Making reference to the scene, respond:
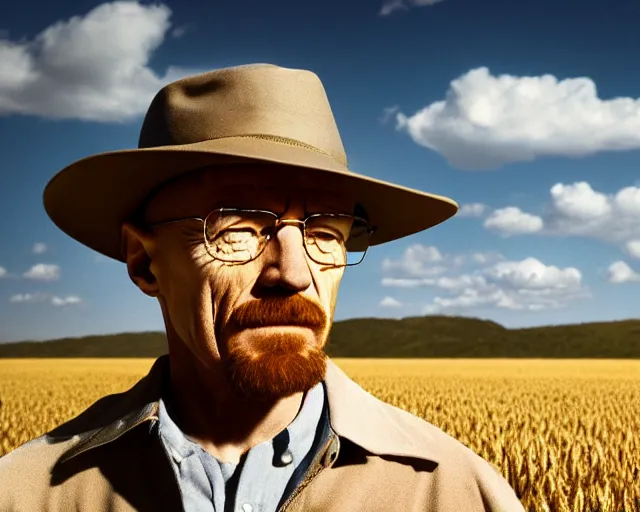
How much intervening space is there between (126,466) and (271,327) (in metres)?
0.52

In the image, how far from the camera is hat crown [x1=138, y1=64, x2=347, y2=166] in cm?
211

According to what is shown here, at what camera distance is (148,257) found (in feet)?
7.51

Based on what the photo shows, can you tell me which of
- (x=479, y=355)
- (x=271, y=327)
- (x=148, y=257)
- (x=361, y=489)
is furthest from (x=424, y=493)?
(x=479, y=355)

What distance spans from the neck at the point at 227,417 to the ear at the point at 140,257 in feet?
0.93

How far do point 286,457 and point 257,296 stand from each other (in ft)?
1.31

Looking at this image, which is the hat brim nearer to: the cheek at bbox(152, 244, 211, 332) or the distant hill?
the cheek at bbox(152, 244, 211, 332)

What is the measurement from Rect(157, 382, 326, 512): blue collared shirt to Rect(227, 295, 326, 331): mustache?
0.22 metres

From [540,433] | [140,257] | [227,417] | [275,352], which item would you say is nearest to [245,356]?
[275,352]

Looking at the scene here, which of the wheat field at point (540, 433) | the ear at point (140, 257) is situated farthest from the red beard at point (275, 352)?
the wheat field at point (540, 433)

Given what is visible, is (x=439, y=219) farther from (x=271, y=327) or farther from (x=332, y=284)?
(x=271, y=327)

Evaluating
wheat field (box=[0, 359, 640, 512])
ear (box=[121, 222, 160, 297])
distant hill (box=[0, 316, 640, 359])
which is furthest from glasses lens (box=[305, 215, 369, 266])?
distant hill (box=[0, 316, 640, 359])

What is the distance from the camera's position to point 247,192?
201 cm

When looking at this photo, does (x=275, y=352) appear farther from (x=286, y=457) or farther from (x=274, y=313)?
(x=286, y=457)

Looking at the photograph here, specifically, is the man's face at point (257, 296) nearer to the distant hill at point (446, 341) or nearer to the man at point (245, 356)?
the man at point (245, 356)
